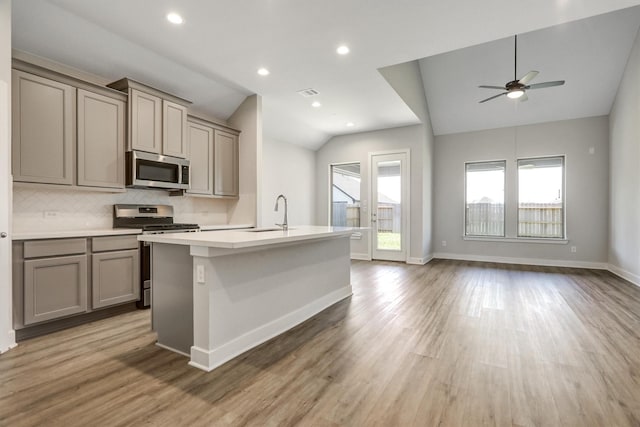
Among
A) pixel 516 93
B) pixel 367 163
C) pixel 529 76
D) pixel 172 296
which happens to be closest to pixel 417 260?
pixel 367 163

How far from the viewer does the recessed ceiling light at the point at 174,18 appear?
2961 millimetres

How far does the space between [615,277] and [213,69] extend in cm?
705

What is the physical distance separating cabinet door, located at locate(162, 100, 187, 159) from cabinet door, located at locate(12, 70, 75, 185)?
38.3 inches

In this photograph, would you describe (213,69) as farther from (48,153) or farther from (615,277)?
(615,277)

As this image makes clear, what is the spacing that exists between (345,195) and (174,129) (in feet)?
14.0

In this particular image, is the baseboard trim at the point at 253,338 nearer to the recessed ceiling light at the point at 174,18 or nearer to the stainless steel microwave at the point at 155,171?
the stainless steel microwave at the point at 155,171

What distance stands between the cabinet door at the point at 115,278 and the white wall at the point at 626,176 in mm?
6733

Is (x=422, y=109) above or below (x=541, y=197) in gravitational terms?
above

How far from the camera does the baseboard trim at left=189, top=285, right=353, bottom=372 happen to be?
2.20 m

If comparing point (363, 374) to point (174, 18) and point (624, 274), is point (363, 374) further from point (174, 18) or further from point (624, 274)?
point (624, 274)

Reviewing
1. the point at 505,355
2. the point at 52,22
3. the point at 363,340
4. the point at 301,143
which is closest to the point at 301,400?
the point at 363,340

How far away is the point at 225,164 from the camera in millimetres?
5020

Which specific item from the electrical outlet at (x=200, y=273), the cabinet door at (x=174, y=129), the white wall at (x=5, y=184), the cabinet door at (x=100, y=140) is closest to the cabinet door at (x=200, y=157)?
the cabinet door at (x=174, y=129)

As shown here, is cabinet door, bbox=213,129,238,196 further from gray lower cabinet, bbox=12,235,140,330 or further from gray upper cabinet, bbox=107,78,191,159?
gray lower cabinet, bbox=12,235,140,330
